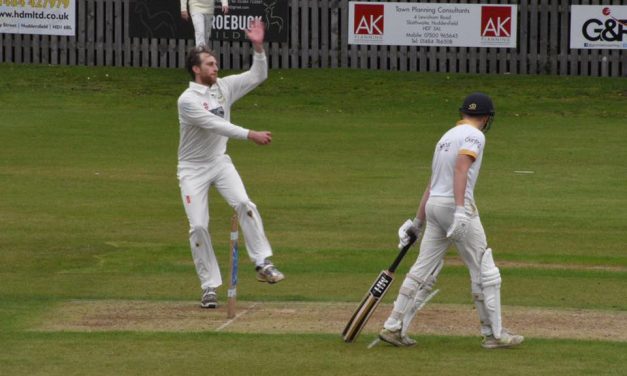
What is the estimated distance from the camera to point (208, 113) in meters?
12.0

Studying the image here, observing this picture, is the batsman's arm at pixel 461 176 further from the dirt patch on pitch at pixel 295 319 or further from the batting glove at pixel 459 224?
the dirt patch on pitch at pixel 295 319

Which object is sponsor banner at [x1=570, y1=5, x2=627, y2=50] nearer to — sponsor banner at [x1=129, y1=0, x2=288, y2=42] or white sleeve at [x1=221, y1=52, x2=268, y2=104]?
sponsor banner at [x1=129, y1=0, x2=288, y2=42]

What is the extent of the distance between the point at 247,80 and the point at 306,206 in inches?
234

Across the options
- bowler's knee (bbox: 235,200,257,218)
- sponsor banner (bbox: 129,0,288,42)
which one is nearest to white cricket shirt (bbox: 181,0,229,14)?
sponsor banner (bbox: 129,0,288,42)

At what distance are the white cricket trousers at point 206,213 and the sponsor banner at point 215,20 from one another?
1946cm

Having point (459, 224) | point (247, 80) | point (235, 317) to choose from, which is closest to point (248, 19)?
point (247, 80)

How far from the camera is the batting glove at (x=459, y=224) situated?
998 cm

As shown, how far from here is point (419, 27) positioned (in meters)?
31.4

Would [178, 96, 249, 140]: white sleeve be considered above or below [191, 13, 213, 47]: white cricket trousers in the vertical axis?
below

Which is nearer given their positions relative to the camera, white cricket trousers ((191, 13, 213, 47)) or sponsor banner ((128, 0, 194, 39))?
white cricket trousers ((191, 13, 213, 47))

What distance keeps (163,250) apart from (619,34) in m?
18.3

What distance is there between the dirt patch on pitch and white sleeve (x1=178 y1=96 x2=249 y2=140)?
1.46 meters

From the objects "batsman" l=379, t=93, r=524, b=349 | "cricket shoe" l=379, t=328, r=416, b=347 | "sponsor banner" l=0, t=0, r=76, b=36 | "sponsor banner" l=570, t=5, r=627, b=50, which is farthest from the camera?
"sponsor banner" l=0, t=0, r=76, b=36

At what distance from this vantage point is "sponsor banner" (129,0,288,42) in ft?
104
